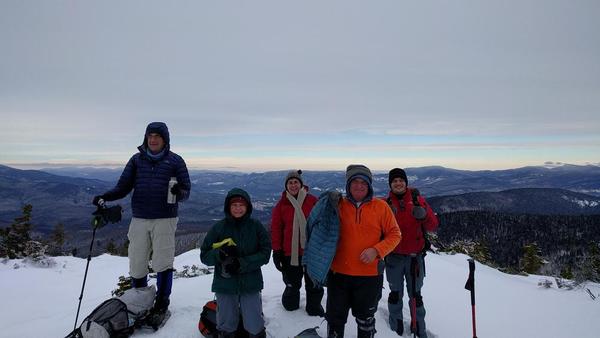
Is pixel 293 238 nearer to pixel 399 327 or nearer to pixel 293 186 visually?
pixel 293 186

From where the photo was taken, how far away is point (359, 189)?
428 centimetres

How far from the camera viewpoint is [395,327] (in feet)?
17.6

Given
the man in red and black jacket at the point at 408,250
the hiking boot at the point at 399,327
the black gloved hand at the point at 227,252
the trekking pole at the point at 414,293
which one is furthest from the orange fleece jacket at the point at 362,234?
the hiking boot at the point at 399,327

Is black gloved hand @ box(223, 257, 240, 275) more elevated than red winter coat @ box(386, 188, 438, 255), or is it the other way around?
red winter coat @ box(386, 188, 438, 255)

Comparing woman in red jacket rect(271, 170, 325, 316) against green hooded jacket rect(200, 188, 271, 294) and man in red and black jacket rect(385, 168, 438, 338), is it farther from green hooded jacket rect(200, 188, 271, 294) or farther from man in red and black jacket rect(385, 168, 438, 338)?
man in red and black jacket rect(385, 168, 438, 338)

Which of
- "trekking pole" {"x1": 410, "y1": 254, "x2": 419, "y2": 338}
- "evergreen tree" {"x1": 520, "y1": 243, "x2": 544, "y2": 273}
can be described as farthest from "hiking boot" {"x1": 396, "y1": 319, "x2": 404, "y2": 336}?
"evergreen tree" {"x1": 520, "y1": 243, "x2": 544, "y2": 273}

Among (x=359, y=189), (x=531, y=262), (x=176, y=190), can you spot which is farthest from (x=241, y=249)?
(x=531, y=262)

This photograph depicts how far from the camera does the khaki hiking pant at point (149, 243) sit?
506 cm

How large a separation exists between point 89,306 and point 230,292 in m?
4.37

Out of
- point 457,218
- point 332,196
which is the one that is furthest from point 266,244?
point 457,218

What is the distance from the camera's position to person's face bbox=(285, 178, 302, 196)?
18.4ft

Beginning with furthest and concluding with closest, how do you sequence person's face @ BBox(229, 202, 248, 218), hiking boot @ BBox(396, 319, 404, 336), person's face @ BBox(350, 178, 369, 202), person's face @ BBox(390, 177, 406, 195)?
hiking boot @ BBox(396, 319, 404, 336) < person's face @ BBox(390, 177, 406, 195) < person's face @ BBox(229, 202, 248, 218) < person's face @ BBox(350, 178, 369, 202)

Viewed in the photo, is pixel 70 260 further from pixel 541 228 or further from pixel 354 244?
pixel 541 228

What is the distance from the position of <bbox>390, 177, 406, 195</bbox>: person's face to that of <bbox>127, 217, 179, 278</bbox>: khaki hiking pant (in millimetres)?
3661
